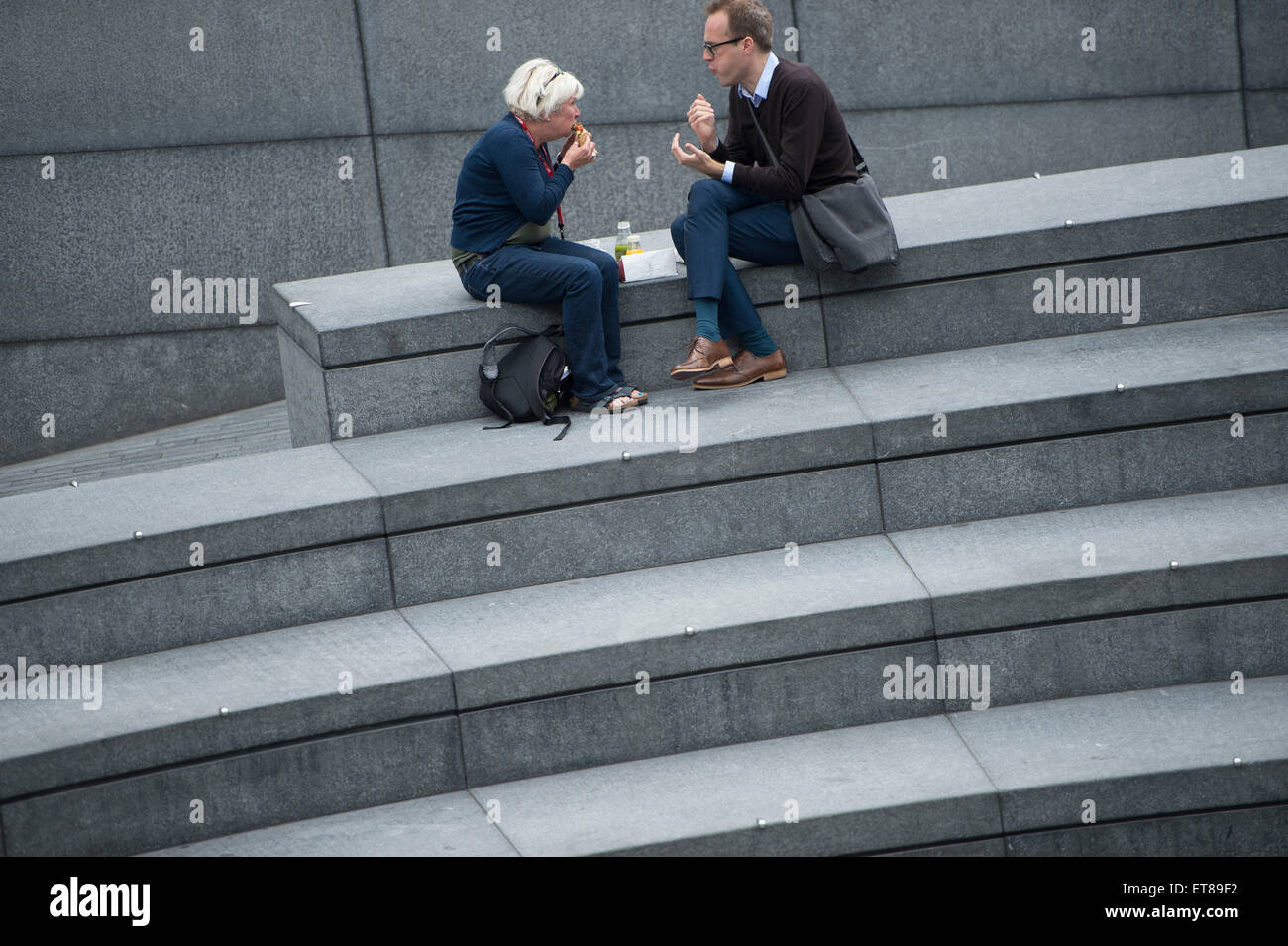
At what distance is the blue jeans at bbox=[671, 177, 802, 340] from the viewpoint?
6.08 meters

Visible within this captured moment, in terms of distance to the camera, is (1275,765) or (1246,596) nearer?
(1275,765)

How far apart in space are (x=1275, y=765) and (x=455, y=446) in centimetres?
340

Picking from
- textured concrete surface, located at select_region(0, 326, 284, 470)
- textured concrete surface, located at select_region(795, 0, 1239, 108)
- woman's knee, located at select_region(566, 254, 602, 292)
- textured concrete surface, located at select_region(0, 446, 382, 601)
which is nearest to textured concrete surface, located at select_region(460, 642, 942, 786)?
textured concrete surface, located at select_region(0, 446, 382, 601)

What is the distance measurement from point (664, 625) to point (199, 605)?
1.81 metres

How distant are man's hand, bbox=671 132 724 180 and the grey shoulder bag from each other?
0.26 metres

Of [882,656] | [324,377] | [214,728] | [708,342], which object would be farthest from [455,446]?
[882,656]

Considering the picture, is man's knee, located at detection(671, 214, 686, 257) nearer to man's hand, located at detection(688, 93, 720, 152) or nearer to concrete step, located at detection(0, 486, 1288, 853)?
man's hand, located at detection(688, 93, 720, 152)

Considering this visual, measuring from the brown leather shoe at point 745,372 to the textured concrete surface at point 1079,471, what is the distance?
0.92 meters

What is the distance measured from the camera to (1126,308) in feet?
21.2

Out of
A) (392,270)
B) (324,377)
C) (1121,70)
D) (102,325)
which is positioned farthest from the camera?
(1121,70)

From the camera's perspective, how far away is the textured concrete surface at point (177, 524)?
5.21m

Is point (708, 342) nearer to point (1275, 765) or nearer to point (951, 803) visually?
point (951, 803)

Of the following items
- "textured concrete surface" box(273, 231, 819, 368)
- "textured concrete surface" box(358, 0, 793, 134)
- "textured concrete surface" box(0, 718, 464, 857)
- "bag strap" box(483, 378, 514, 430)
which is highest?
"textured concrete surface" box(358, 0, 793, 134)

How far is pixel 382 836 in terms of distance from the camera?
4645 mm
